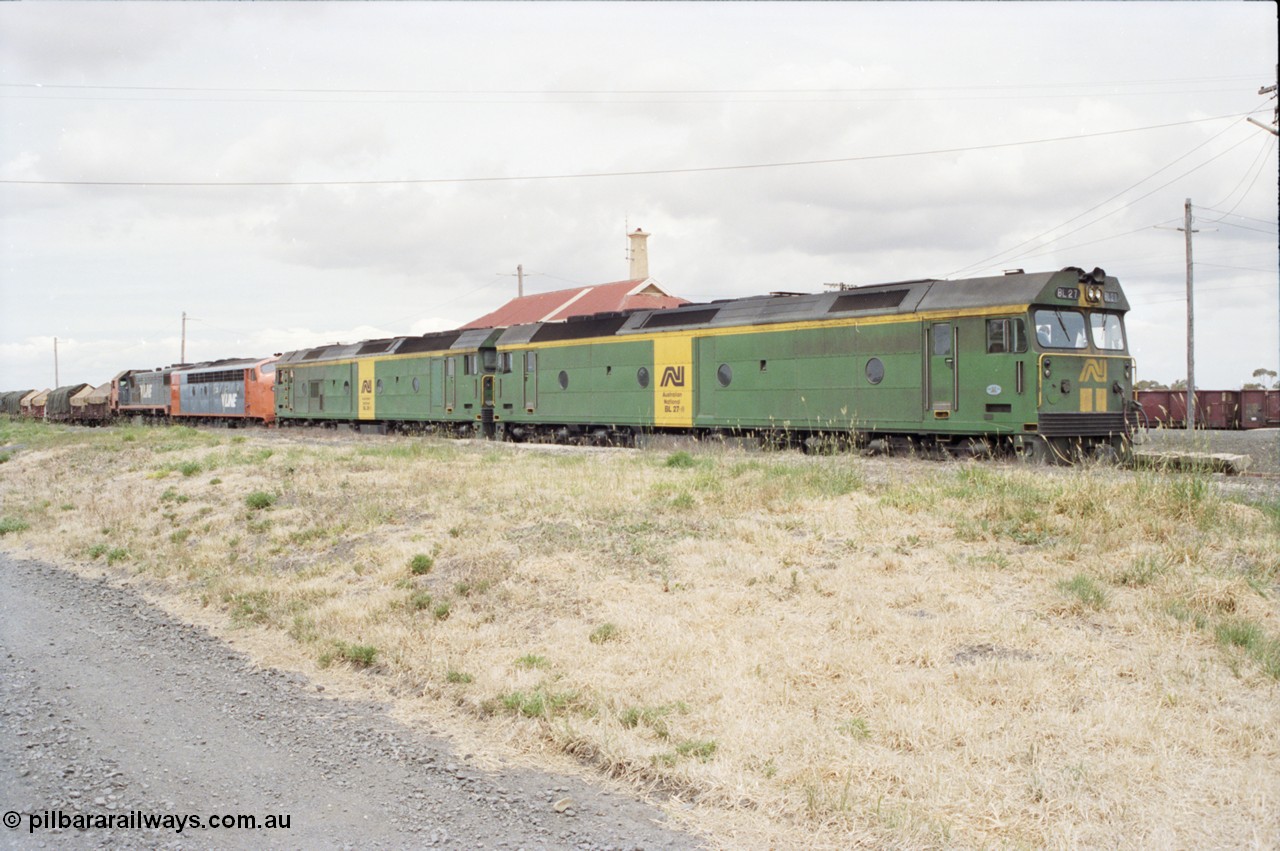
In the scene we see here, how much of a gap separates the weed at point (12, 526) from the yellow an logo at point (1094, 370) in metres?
18.5

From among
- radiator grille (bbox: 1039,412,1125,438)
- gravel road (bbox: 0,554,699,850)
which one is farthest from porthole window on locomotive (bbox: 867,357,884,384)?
gravel road (bbox: 0,554,699,850)

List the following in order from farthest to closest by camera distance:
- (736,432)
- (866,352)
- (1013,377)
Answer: (736,432)
(866,352)
(1013,377)

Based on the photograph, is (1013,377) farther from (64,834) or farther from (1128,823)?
(64,834)

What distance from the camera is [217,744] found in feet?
21.1

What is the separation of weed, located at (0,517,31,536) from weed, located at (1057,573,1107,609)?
16.4m

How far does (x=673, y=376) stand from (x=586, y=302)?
28.5 m

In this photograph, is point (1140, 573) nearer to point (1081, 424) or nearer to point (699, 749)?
point (699, 749)

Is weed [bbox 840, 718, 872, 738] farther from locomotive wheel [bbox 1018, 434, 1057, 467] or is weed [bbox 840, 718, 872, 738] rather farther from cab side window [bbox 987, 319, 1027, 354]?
cab side window [bbox 987, 319, 1027, 354]

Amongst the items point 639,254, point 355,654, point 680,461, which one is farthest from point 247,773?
point 639,254

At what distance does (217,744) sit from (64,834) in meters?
1.37

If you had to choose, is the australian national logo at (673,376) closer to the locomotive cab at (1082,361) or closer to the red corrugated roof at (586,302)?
the locomotive cab at (1082,361)

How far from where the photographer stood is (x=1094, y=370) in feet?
55.7

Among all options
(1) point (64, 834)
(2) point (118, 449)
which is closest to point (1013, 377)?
(1) point (64, 834)

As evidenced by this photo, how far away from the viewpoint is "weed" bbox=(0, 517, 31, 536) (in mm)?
16359
